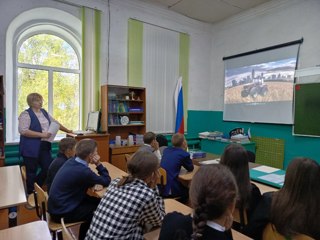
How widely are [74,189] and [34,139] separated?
1.82 meters

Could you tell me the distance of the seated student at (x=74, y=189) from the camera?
73.2 inches

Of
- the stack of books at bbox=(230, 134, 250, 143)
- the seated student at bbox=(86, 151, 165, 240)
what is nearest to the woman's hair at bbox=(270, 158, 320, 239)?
the seated student at bbox=(86, 151, 165, 240)

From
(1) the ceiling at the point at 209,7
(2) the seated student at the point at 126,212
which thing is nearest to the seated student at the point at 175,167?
(2) the seated student at the point at 126,212

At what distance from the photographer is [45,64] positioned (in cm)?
436

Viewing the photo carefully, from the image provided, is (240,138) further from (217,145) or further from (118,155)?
(118,155)

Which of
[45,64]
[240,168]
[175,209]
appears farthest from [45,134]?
[240,168]

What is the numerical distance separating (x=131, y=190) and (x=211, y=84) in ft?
17.2

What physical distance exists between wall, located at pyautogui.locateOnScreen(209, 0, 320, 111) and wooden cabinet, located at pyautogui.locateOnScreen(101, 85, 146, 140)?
2218 millimetres

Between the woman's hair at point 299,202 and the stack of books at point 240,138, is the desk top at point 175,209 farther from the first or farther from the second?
the stack of books at point 240,138

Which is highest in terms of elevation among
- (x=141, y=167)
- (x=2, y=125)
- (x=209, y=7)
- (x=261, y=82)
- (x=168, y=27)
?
(x=209, y=7)

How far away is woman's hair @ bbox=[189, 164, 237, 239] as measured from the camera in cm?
95

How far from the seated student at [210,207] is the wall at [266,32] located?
13.7 feet

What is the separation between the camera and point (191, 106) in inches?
231

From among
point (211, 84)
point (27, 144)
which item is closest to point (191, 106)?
point (211, 84)
